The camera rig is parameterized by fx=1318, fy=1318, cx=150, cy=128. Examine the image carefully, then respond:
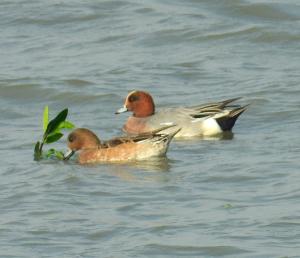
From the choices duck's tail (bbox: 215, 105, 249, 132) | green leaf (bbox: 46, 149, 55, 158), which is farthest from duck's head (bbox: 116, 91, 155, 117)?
green leaf (bbox: 46, 149, 55, 158)

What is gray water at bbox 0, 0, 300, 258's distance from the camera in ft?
31.0

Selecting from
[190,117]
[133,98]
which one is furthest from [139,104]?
[190,117]

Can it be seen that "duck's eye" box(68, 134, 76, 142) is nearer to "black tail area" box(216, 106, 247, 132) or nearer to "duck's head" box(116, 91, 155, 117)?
"duck's head" box(116, 91, 155, 117)

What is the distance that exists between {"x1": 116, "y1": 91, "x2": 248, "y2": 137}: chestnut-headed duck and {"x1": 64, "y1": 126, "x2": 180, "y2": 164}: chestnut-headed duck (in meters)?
1.57

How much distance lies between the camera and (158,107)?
1527 cm

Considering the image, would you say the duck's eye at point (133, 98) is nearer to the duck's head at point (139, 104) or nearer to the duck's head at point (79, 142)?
the duck's head at point (139, 104)

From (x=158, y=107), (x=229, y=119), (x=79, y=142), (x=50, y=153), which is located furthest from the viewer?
(x=158, y=107)

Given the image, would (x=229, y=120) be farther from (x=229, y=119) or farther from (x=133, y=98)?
(x=133, y=98)

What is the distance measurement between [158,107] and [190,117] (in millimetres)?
1137

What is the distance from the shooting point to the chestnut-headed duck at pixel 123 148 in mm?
12367

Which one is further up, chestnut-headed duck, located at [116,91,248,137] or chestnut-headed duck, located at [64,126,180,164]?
chestnut-headed duck, located at [64,126,180,164]

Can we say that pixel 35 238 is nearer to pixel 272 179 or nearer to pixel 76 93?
pixel 272 179

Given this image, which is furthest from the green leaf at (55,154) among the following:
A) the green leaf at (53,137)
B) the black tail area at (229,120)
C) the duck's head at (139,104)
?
the black tail area at (229,120)

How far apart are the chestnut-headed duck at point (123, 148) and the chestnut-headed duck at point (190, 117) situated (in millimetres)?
1571
